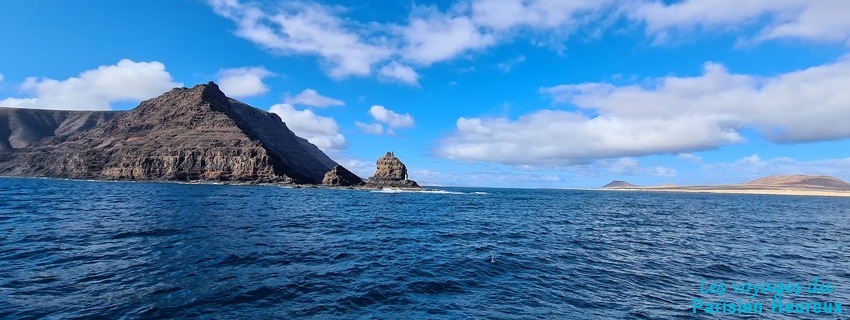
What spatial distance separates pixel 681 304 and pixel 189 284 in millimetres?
22243

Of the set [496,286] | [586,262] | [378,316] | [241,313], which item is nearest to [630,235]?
[586,262]

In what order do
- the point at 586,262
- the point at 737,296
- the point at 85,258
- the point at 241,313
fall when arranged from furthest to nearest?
the point at 586,262
the point at 85,258
the point at 737,296
the point at 241,313

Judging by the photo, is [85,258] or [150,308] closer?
[150,308]

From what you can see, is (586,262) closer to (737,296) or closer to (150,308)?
(737,296)

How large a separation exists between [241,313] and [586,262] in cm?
2068

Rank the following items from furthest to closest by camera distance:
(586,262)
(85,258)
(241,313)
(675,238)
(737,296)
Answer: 1. (675,238)
2. (586,262)
3. (85,258)
4. (737,296)
5. (241,313)

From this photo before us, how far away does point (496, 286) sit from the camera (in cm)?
1884

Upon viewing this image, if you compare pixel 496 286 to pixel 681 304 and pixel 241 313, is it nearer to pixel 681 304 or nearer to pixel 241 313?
pixel 681 304

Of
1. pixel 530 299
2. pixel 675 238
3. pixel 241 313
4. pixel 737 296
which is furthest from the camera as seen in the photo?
pixel 675 238

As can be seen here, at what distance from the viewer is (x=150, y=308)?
13.8 m

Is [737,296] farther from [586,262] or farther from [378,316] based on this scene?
[378,316]

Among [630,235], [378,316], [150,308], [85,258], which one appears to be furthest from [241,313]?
[630,235]

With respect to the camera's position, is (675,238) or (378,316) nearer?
(378,316)

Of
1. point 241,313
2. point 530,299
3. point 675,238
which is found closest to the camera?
point 241,313
